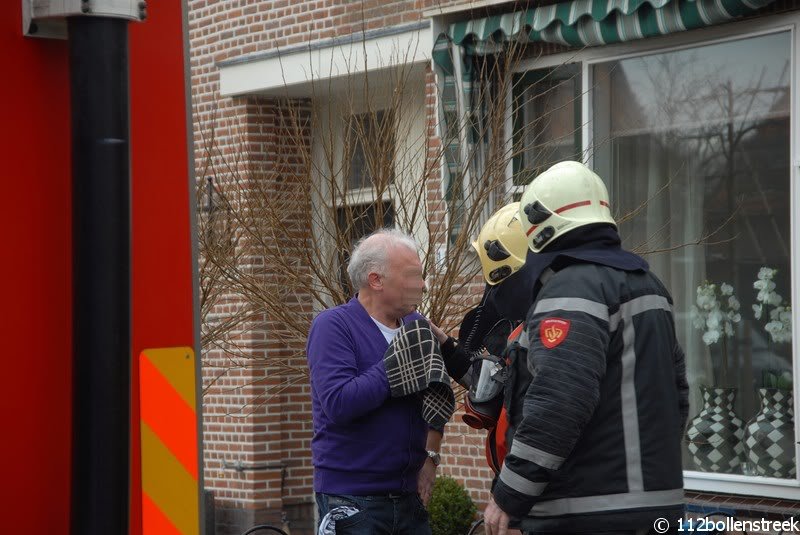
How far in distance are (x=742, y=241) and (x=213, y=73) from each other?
19.2 feet

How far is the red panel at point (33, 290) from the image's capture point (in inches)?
76.9

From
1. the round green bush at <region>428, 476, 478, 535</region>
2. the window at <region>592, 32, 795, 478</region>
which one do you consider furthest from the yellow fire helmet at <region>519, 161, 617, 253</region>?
the round green bush at <region>428, 476, 478, 535</region>

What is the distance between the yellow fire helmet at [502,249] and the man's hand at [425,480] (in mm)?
810

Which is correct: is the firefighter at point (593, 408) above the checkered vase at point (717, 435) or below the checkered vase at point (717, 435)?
above

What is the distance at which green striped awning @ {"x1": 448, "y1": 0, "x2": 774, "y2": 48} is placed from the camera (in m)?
7.64

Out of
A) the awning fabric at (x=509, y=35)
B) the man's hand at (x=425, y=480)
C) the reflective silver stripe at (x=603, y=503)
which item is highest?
the awning fabric at (x=509, y=35)

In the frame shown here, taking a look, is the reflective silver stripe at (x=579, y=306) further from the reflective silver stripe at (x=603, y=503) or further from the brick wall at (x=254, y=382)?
the brick wall at (x=254, y=382)

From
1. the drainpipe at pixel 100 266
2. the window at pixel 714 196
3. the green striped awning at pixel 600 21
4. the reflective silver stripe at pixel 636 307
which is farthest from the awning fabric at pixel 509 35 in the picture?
the drainpipe at pixel 100 266

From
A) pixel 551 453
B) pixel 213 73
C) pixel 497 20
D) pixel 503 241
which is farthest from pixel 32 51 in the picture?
pixel 213 73

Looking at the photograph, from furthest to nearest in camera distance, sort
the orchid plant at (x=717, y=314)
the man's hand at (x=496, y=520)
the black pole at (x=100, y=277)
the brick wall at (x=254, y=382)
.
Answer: the brick wall at (x=254, y=382), the orchid plant at (x=717, y=314), the man's hand at (x=496, y=520), the black pole at (x=100, y=277)

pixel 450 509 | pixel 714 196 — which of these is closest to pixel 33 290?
pixel 714 196

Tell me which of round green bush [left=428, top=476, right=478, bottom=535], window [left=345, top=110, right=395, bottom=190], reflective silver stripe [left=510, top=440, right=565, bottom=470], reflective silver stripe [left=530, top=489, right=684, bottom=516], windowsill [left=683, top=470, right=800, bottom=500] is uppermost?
window [left=345, top=110, right=395, bottom=190]

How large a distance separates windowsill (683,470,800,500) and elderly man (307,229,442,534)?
142 inches

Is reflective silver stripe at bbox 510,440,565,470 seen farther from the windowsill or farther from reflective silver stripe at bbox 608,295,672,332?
the windowsill
